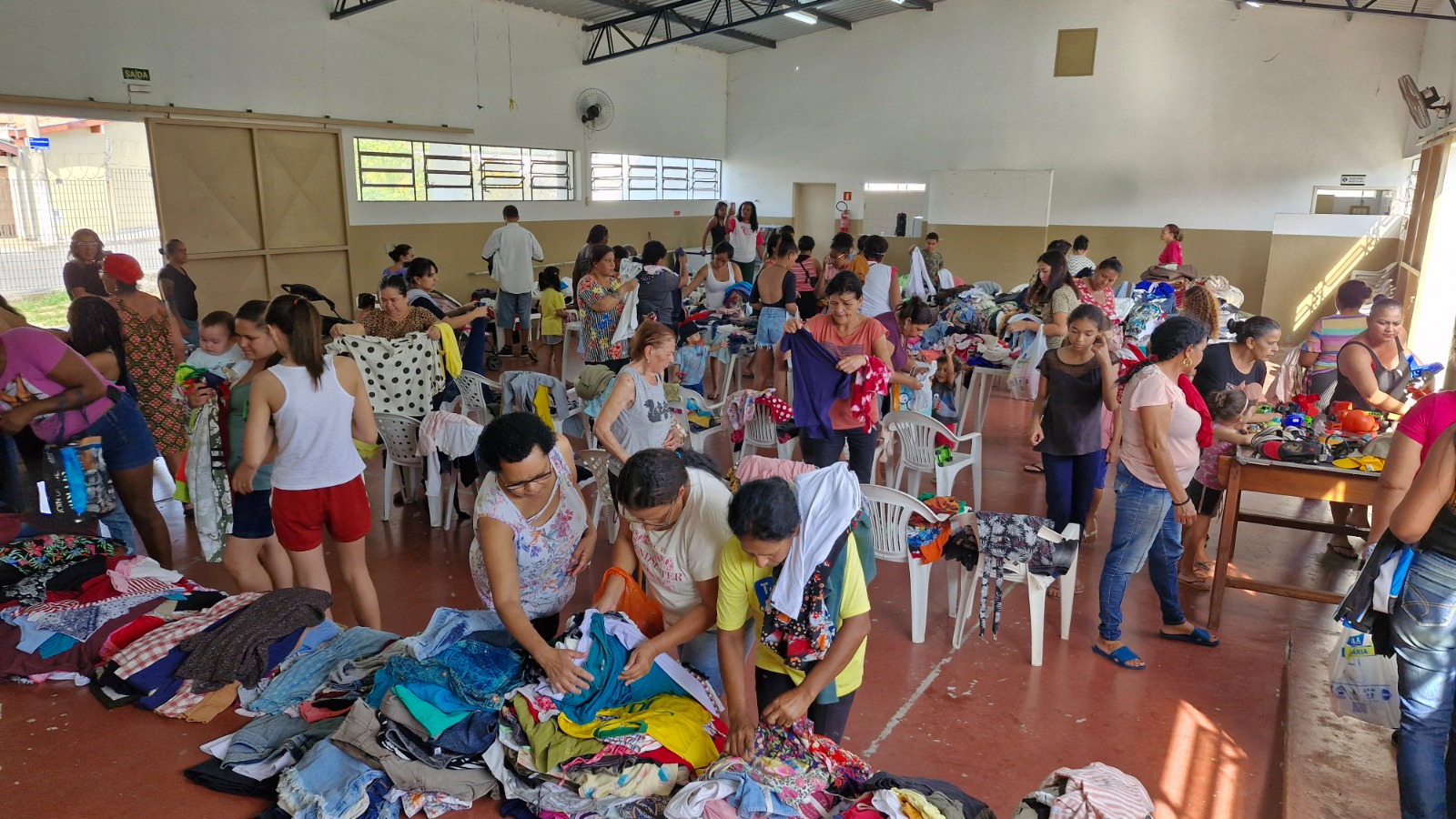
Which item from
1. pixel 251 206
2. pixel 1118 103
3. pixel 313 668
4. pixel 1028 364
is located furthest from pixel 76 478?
pixel 1118 103

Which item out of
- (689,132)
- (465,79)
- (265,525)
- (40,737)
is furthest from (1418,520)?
(689,132)

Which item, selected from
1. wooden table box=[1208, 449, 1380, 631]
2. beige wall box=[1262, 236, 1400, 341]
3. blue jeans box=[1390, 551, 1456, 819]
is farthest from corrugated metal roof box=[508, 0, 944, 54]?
blue jeans box=[1390, 551, 1456, 819]

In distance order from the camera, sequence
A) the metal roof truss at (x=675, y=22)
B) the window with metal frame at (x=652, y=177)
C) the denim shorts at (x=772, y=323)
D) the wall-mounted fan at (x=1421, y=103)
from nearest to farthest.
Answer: the denim shorts at (x=772, y=323) → the wall-mounted fan at (x=1421, y=103) → the metal roof truss at (x=675, y=22) → the window with metal frame at (x=652, y=177)

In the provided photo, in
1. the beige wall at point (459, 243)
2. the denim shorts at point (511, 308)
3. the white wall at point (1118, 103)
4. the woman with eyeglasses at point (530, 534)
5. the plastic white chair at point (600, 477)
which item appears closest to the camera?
the woman with eyeglasses at point (530, 534)

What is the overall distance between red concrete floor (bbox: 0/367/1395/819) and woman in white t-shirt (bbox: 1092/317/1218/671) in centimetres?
25

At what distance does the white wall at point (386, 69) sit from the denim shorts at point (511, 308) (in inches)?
96.4

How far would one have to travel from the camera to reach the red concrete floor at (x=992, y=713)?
2576mm

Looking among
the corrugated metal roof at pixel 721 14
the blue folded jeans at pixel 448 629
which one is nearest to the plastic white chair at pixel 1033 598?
the blue folded jeans at pixel 448 629

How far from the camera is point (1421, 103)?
9.84 meters

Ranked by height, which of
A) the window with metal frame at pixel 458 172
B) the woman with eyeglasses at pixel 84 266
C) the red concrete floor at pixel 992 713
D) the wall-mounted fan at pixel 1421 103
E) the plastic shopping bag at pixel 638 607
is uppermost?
the wall-mounted fan at pixel 1421 103

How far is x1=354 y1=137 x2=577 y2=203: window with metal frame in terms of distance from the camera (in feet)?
34.9

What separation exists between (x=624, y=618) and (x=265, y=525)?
1719 millimetres

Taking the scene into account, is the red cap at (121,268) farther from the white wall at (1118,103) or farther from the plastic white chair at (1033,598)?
the white wall at (1118,103)

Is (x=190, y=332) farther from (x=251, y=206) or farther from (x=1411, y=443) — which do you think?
(x=1411, y=443)
